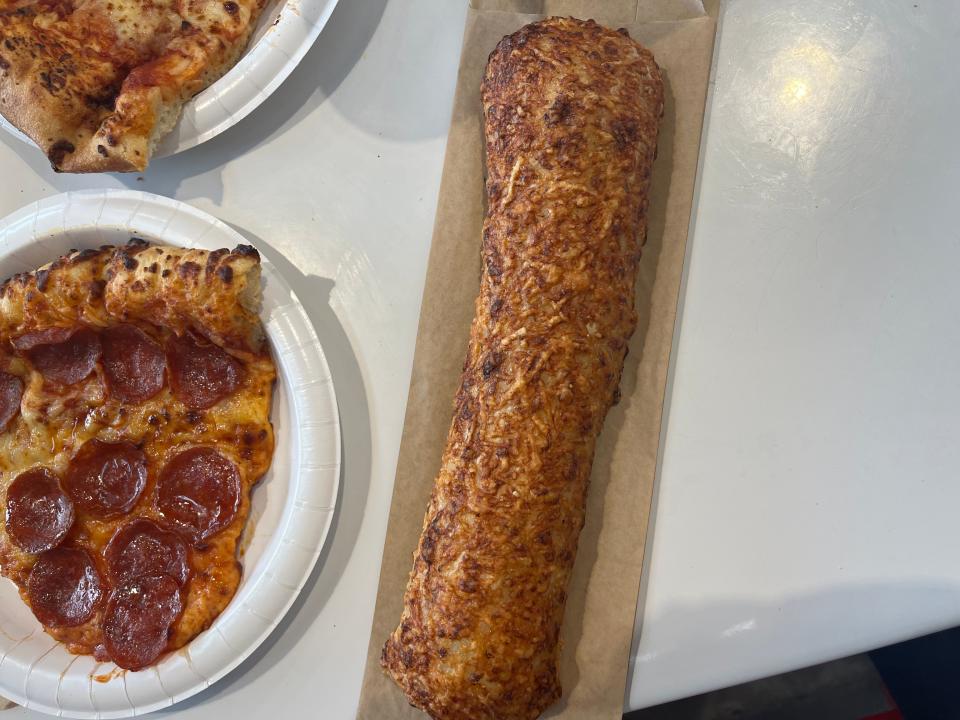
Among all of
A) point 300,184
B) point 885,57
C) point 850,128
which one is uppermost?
point 885,57

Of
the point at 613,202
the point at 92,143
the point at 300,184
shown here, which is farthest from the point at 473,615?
the point at 92,143

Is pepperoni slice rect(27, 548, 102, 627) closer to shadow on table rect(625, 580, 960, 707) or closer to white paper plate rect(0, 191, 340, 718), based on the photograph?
white paper plate rect(0, 191, 340, 718)

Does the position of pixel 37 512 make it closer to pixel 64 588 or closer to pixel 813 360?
pixel 64 588

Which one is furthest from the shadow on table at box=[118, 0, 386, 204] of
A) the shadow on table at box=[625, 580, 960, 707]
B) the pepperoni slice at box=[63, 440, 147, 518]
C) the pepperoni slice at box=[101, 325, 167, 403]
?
the shadow on table at box=[625, 580, 960, 707]

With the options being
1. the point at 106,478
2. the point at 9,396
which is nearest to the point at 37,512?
the point at 106,478

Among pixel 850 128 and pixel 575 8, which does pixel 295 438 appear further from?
pixel 850 128
